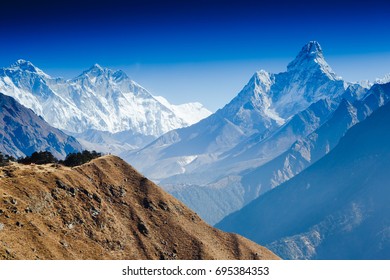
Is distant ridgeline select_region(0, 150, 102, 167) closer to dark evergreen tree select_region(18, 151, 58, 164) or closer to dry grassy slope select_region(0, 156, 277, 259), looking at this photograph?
dark evergreen tree select_region(18, 151, 58, 164)

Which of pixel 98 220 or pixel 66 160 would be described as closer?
pixel 98 220

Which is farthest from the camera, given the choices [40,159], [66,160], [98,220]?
[66,160]

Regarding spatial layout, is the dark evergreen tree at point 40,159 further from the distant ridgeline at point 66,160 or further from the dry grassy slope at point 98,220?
the dry grassy slope at point 98,220

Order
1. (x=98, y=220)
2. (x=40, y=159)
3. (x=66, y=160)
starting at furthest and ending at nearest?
(x=66, y=160) < (x=40, y=159) < (x=98, y=220)

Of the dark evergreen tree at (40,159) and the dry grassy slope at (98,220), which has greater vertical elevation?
the dark evergreen tree at (40,159)

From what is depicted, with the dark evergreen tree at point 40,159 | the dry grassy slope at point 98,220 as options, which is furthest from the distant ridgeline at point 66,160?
the dry grassy slope at point 98,220

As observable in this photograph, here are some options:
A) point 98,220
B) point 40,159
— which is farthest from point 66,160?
point 98,220

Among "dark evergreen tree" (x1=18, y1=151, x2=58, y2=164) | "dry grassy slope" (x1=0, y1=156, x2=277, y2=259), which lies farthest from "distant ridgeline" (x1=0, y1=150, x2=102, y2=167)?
"dry grassy slope" (x1=0, y1=156, x2=277, y2=259)

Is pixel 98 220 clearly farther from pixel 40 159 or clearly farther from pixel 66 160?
pixel 40 159
